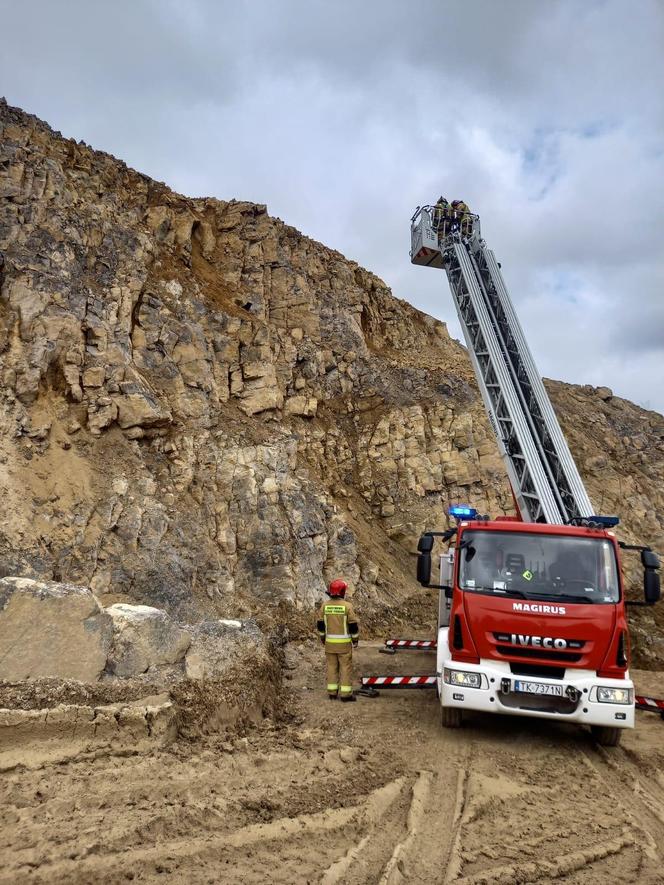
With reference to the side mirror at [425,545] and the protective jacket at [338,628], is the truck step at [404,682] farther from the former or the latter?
the side mirror at [425,545]

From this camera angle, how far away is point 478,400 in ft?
61.0

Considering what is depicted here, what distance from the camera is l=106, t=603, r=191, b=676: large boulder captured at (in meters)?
5.55

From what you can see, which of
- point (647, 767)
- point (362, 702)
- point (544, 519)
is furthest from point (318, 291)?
point (647, 767)

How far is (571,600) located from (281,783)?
327 cm

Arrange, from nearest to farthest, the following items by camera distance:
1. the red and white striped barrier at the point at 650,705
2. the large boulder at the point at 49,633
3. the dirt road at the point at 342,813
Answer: the dirt road at the point at 342,813, the large boulder at the point at 49,633, the red and white striped barrier at the point at 650,705

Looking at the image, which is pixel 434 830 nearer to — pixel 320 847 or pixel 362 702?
pixel 320 847

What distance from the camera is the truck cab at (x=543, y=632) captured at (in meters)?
5.11

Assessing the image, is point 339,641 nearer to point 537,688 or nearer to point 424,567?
point 424,567

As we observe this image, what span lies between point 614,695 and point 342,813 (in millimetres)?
2947

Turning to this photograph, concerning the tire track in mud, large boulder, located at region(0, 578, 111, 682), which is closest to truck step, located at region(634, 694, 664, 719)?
the tire track in mud

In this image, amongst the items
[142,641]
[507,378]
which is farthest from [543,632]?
[507,378]

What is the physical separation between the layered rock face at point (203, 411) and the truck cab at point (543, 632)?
632cm

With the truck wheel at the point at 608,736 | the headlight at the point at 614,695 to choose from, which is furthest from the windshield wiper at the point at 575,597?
the truck wheel at the point at 608,736

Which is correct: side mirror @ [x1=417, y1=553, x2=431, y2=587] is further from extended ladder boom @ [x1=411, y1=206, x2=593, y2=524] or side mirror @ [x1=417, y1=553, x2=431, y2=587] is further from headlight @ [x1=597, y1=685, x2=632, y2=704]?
extended ladder boom @ [x1=411, y1=206, x2=593, y2=524]
